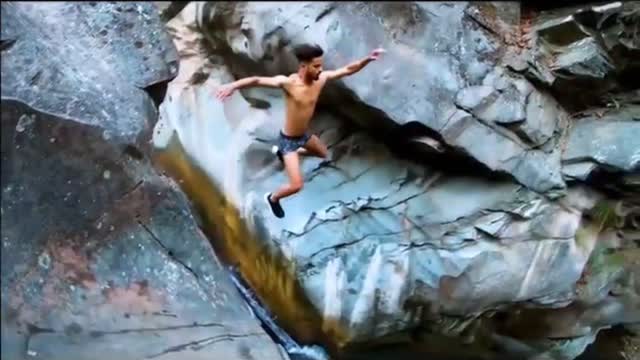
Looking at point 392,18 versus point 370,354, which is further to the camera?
point 370,354

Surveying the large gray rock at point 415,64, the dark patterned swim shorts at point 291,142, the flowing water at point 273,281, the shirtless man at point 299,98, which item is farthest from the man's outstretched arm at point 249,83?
the flowing water at point 273,281

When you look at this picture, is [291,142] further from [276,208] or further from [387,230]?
[387,230]

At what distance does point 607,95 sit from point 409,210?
3.48 feet

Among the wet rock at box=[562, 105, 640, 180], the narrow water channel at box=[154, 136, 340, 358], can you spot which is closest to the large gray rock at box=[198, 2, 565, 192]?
the wet rock at box=[562, 105, 640, 180]

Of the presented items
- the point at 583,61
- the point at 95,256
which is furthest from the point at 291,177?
the point at 583,61

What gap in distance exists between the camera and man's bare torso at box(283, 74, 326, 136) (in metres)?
3.30

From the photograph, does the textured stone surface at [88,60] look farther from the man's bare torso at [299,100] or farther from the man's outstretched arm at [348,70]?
the man's outstretched arm at [348,70]

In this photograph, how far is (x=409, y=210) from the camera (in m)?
3.89

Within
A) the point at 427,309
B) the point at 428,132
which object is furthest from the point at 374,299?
the point at 428,132

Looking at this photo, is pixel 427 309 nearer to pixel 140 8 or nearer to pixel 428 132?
pixel 428 132

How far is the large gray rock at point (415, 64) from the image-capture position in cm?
362

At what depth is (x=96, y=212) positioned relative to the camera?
121 inches

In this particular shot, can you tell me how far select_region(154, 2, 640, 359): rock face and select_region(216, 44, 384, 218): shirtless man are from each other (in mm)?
212

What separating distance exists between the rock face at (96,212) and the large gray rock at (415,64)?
0.44m
